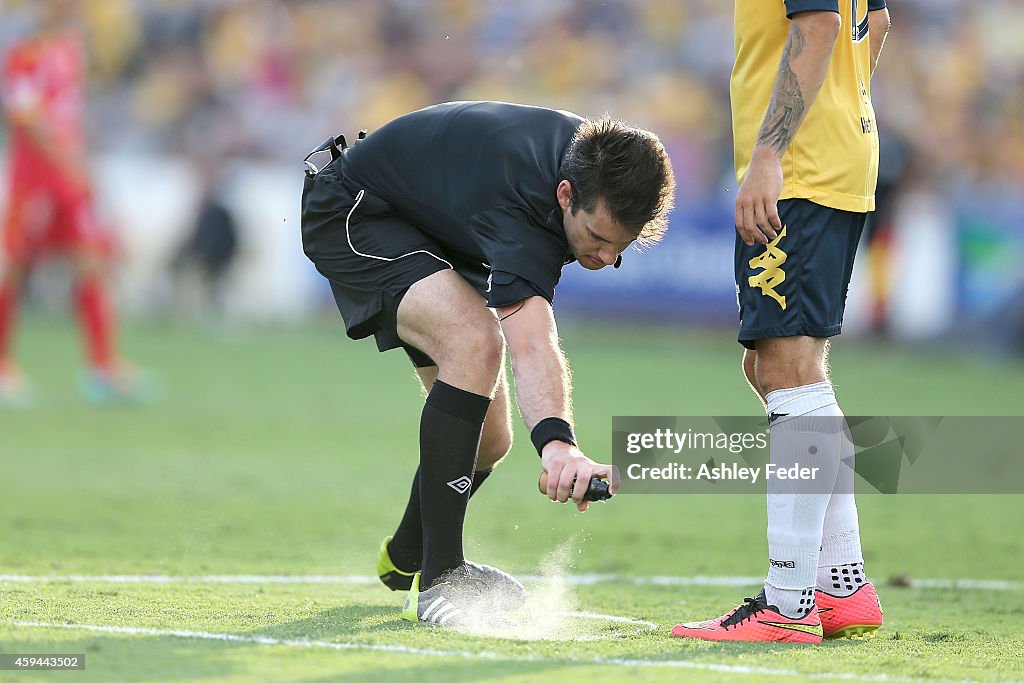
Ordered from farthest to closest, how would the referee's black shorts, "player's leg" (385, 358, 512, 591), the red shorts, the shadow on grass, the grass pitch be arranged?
the red shorts, "player's leg" (385, 358, 512, 591), the referee's black shorts, the grass pitch, the shadow on grass

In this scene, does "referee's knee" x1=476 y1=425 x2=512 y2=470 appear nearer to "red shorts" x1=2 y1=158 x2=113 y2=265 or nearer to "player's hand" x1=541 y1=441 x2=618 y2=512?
"player's hand" x1=541 y1=441 x2=618 y2=512

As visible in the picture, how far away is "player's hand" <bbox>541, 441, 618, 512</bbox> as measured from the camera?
382cm

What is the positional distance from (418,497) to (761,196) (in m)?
1.61

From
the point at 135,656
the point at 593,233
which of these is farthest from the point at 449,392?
the point at 135,656

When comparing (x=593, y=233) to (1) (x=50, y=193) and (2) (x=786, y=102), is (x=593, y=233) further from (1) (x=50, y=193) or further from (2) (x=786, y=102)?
(1) (x=50, y=193)

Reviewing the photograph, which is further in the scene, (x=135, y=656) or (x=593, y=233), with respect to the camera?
(x=593, y=233)

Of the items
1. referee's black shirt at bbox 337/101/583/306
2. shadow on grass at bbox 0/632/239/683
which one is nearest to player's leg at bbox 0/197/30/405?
referee's black shirt at bbox 337/101/583/306

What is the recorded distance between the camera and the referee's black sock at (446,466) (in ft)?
14.5

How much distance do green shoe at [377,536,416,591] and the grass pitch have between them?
132 mm

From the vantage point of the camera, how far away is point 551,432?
3994 millimetres

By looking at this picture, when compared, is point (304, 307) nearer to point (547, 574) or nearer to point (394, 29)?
point (394, 29)

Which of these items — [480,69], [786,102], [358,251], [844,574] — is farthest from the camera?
[480,69]

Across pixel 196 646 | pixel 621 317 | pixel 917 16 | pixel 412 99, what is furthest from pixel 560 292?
pixel 196 646

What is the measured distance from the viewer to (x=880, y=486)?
530 centimetres
